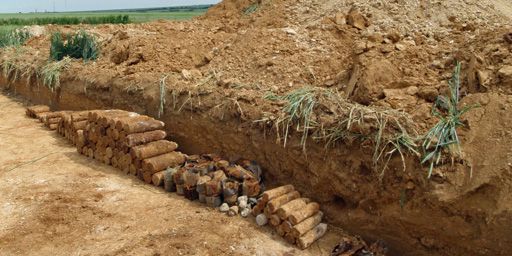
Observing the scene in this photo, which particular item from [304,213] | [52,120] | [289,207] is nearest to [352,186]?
[304,213]

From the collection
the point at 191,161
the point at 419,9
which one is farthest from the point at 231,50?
the point at 419,9

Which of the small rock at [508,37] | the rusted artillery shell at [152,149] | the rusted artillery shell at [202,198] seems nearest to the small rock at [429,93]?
the small rock at [508,37]

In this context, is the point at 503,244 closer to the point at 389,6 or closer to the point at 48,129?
the point at 389,6

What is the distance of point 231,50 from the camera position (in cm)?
644

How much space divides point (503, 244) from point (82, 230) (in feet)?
11.3

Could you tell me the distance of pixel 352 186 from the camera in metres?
3.91

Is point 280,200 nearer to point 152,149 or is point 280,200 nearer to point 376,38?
point 152,149

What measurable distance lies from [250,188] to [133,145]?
5.31ft

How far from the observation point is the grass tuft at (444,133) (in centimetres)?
346

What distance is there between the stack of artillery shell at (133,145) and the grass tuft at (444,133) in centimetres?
280

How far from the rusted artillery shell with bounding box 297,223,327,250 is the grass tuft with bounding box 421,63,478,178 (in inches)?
41.5

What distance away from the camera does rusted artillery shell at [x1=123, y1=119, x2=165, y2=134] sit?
16.9ft

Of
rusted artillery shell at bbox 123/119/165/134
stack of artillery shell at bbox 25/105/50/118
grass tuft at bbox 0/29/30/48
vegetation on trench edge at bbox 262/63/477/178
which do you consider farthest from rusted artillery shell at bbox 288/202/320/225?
grass tuft at bbox 0/29/30/48

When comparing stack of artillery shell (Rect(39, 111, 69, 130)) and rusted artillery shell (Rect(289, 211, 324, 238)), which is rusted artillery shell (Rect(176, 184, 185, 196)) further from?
stack of artillery shell (Rect(39, 111, 69, 130))
